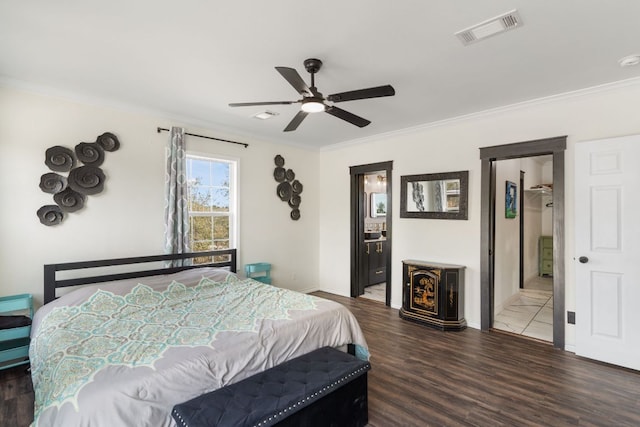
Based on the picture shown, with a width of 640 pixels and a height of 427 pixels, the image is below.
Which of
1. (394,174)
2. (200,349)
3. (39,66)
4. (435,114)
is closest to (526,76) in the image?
(435,114)

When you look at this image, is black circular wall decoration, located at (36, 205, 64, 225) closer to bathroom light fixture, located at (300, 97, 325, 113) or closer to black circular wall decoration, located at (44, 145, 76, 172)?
black circular wall decoration, located at (44, 145, 76, 172)

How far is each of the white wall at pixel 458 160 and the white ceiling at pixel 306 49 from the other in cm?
Result: 23

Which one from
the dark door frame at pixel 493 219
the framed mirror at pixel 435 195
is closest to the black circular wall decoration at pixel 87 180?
the framed mirror at pixel 435 195

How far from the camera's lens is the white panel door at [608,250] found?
2916mm

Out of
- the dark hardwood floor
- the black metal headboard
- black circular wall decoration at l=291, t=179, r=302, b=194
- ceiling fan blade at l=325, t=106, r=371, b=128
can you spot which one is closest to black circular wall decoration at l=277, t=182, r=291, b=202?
black circular wall decoration at l=291, t=179, r=302, b=194

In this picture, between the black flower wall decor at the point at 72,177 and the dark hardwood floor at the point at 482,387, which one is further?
the black flower wall decor at the point at 72,177

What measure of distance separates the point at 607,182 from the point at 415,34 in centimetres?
247

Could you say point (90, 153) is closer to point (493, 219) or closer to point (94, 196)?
point (94, 196)

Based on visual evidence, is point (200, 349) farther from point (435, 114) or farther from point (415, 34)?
point (435, 114)

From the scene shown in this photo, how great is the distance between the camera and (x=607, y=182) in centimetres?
306

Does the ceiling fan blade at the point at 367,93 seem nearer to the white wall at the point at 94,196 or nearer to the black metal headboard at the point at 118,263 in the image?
the white wall at the point at 94,196

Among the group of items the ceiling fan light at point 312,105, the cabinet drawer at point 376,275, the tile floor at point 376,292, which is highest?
the ceiling fan light at point 312,105

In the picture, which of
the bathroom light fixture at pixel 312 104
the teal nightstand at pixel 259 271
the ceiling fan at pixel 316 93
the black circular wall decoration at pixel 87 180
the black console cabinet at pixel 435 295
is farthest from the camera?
the teal nightstand at pixel 259 271

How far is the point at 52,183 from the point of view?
317cm
